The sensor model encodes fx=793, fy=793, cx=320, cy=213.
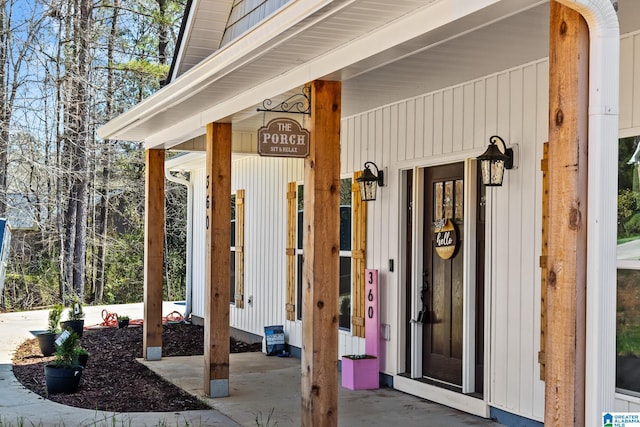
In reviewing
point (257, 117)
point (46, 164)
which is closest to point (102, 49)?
point (46, 164)

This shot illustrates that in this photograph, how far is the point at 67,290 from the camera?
19.7 metres

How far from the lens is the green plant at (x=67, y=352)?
7.69m

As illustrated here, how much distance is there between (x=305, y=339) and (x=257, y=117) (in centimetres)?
350

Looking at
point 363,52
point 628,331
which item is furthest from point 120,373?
point 628,331

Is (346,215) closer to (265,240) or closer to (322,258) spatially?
(265,240)

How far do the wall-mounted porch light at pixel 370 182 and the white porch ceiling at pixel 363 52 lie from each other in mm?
671

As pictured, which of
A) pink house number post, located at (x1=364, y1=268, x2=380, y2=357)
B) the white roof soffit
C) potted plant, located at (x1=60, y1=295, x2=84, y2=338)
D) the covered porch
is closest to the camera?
the covered porch

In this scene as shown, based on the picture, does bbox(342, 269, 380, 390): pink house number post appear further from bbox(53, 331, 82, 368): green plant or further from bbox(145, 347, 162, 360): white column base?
bbox(145, 347, 162, 360): white column base

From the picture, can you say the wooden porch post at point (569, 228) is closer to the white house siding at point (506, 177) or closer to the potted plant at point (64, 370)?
the white house siding at point (506, 177)

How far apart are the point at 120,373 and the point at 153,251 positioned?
5.14 ft

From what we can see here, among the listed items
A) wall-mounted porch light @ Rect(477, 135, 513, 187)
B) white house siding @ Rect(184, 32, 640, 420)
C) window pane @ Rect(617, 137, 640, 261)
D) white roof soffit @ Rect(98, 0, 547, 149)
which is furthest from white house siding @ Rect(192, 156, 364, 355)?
window pane @ Rect(617, 137, 640, 261)

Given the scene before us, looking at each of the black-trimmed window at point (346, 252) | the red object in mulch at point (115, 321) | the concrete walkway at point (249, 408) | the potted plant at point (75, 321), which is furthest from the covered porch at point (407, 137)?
the red object in mulch at point (115, 321)

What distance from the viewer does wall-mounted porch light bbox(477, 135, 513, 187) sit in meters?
6.13

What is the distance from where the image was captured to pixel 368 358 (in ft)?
25.5
